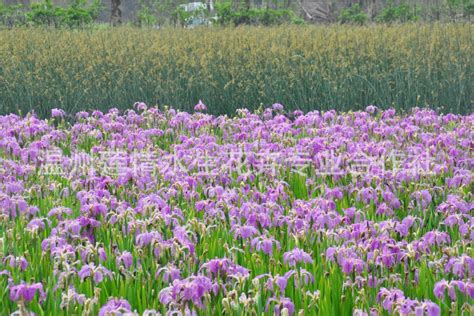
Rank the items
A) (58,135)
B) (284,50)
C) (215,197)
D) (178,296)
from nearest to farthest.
A: (178,296) < (215,197) < (58,135) < (284,50)

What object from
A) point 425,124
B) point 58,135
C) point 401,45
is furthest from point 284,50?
point 58,135

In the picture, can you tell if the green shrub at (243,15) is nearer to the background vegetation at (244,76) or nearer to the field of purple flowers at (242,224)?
the background vegetation at (244,76)

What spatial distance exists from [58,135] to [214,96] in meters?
3.77

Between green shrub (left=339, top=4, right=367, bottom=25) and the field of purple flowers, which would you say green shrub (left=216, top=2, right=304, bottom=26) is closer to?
green shrub (left=339, top=4, right=367, bottom=25)

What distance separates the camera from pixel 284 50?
1050cm

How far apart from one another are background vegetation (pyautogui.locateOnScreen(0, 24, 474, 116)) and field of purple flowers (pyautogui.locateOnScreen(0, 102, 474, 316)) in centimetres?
284

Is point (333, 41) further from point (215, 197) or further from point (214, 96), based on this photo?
point (215, 197)

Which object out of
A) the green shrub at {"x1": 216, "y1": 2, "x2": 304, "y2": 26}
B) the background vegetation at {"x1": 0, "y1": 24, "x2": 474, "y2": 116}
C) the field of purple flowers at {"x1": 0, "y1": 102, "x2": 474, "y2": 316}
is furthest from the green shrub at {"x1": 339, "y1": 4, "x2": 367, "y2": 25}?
the field of purple flowers at {"x1": 0, "y1": 102, "x2": 474, "y2": 316}

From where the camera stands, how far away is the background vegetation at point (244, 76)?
961 centimetres

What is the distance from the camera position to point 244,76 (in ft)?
32.8

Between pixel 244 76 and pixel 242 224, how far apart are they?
5.96 meters

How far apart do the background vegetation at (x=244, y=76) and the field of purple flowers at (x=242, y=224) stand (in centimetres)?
284

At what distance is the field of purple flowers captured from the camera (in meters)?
3.13

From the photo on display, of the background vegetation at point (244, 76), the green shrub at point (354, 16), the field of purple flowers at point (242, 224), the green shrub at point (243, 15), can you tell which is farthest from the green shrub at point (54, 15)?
the field of purple flowers at point (242, 224)
